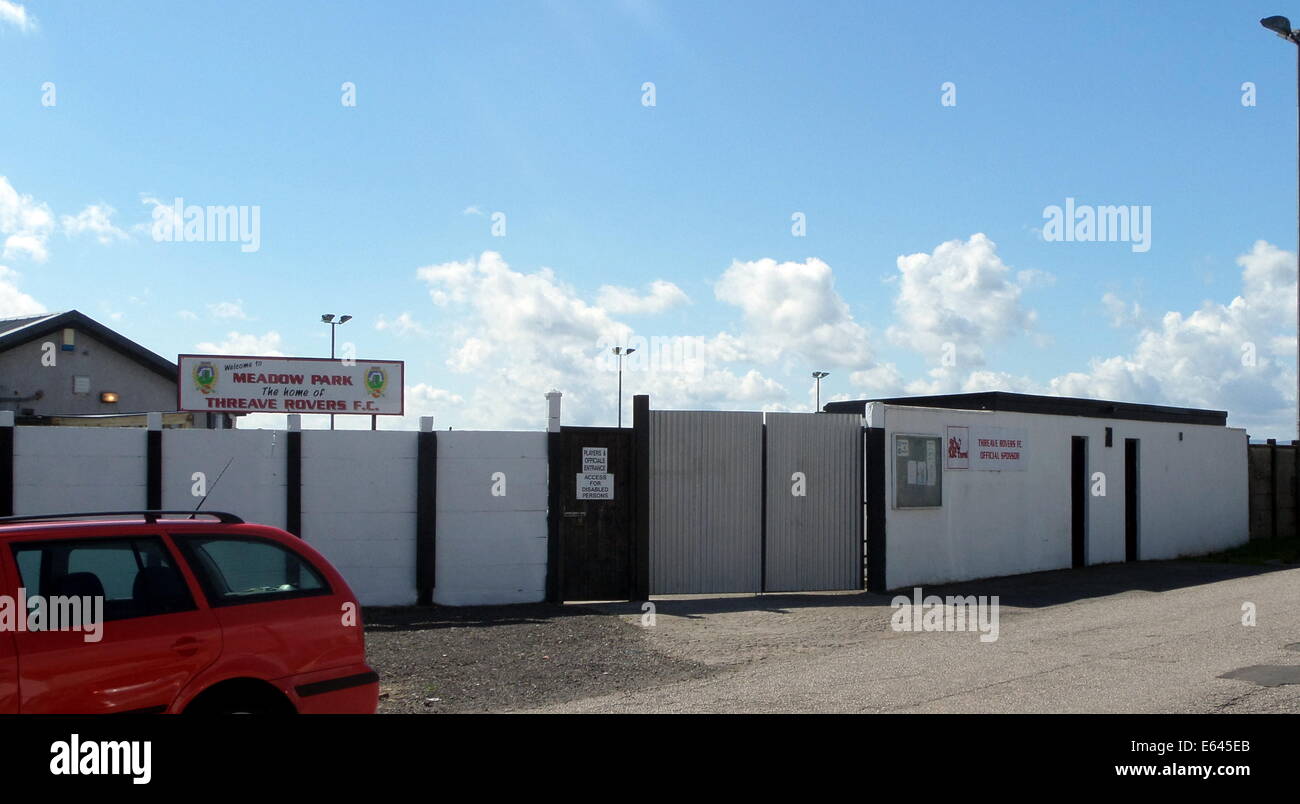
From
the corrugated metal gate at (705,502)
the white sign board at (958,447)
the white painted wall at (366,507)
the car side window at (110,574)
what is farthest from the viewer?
the white sign board at (958,447)

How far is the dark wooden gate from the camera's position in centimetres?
1472

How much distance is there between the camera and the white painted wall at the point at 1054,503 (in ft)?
54.1

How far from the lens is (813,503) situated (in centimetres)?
1587

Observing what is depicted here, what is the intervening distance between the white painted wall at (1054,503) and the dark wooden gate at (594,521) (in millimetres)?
3790

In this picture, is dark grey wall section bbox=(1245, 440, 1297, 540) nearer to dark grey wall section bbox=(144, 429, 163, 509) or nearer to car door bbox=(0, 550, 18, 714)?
dark grey wall section bbox=(144, 429, 163, 509)

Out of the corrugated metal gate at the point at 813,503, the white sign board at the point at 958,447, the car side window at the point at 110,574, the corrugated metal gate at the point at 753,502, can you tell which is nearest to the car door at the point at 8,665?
the car side window at the point at 110,574

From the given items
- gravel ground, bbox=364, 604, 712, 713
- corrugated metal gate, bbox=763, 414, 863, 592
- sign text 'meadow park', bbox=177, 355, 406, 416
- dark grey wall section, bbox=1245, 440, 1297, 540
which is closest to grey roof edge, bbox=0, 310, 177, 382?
sign text 'meadow park', bbox=177, 355, 406, 416

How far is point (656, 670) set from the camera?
10320mm

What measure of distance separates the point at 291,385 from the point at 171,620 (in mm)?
12013

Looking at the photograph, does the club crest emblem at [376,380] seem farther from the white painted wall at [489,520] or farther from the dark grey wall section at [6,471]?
the dark grey wall section at [6,471]

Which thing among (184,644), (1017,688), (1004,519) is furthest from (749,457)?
(184,644)

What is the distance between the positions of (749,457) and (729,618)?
2.81 metres

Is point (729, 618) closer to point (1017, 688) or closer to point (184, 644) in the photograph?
point (1017, 688)

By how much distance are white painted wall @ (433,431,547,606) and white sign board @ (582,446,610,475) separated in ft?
1.98
